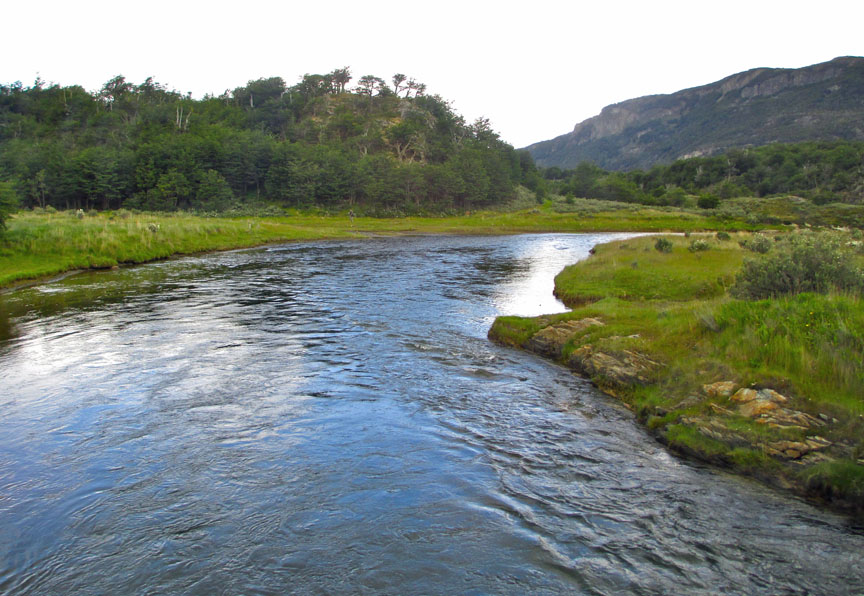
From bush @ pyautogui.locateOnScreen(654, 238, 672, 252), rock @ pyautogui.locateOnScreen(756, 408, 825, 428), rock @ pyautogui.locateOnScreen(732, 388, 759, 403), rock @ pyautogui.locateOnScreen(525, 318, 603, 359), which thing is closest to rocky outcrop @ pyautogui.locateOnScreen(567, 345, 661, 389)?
rock @ pyautogui.locateOnScreen(525, 318, 603, 359)

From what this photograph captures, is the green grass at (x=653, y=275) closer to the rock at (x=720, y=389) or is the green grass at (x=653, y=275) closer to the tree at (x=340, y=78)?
the rock at (x=720, y=389)

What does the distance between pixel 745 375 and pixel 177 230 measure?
4678 centimetres

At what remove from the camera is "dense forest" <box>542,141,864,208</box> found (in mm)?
133875

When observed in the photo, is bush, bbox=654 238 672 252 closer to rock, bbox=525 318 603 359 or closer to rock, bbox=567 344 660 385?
rock, bbox=525 318 603 359

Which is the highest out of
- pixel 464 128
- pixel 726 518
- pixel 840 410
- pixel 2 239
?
pixel 464 128

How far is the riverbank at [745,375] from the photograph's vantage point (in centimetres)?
804

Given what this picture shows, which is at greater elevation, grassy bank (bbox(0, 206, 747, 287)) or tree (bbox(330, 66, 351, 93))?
tree (bbox(330, 66, 351, 93))

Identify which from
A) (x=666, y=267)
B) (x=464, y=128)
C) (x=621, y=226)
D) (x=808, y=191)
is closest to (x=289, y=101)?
(x=464, y=128)

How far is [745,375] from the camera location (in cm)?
993

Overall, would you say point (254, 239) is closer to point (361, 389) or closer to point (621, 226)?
point (361, 389)

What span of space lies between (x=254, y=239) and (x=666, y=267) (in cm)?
4362

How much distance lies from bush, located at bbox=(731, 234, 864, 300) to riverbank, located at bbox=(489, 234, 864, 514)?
128 centimetres

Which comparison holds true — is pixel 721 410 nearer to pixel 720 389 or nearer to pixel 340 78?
pixel 720 389

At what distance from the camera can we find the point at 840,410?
8289 millimetres
